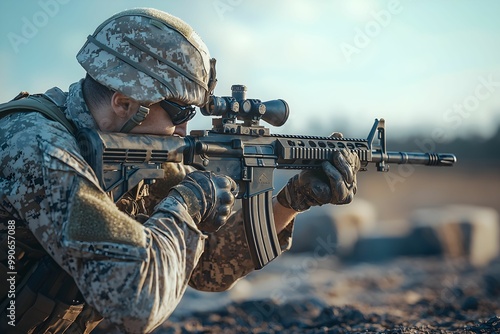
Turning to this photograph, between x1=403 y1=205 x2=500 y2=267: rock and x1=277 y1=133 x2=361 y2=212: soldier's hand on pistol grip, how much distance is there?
1010cm

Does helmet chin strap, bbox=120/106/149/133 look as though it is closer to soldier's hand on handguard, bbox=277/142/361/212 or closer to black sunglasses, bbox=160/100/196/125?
black sunglasses, bbox=160/100/196/125

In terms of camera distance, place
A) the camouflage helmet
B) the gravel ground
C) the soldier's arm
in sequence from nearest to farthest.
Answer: the soldier's arm
the camouflage helmet
the gravel ground

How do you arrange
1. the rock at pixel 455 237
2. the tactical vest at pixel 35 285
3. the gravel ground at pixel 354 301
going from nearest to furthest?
1. the tactical vest at pixel 35 285
2. the gravel ground at pixel 354 301
3. the rock at pixel 455 237

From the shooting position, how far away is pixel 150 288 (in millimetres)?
3211

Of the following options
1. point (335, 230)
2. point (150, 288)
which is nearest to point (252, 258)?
point (150, 288)

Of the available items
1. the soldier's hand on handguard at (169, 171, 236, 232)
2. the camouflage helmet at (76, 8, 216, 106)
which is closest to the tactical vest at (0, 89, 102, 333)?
the camouflage helmet at (76, 8, 216, 106)

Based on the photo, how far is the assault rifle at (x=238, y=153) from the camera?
12.1 ft

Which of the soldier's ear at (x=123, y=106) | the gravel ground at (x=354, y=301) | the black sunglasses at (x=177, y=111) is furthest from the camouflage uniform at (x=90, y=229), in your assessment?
the gravel ground at (x=354, y=301)

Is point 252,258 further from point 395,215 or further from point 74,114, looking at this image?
point 395,215

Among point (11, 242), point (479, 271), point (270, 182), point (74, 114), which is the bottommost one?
point (479, 271)

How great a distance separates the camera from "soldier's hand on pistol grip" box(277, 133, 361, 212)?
487 cm

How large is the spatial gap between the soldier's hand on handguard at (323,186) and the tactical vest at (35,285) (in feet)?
5.86

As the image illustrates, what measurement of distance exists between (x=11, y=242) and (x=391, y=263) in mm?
10902

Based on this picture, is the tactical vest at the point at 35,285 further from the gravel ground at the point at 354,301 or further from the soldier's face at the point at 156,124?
the gravel ground at the point at 354,301
